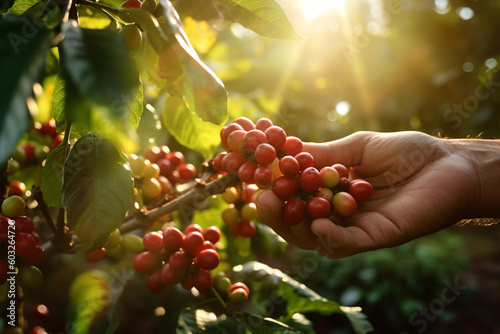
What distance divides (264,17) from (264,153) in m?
0.37

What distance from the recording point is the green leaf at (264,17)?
0.85 m

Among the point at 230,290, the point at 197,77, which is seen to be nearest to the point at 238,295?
the point at 230,290

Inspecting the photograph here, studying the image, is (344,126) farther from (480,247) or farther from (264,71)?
(480,247)

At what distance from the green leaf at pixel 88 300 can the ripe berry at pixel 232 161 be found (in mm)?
886

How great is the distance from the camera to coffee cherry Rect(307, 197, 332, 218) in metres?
1.14

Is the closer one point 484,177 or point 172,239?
point 172,239

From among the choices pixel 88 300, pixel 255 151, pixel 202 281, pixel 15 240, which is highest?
pixel 255 151

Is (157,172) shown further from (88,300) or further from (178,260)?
(88,300)

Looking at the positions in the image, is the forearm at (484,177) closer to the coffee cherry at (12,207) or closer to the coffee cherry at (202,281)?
the coffee cherry at (202,281)

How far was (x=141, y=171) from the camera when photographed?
1.28 meters

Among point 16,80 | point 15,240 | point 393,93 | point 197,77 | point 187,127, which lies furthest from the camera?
point 393,93

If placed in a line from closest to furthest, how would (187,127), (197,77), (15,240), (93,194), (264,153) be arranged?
(197,77) → (93,194) → (15,240) → (264,153) → (187,127)

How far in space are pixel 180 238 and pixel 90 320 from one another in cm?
68

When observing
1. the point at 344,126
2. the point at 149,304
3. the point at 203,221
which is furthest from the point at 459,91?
the point at 149,304
